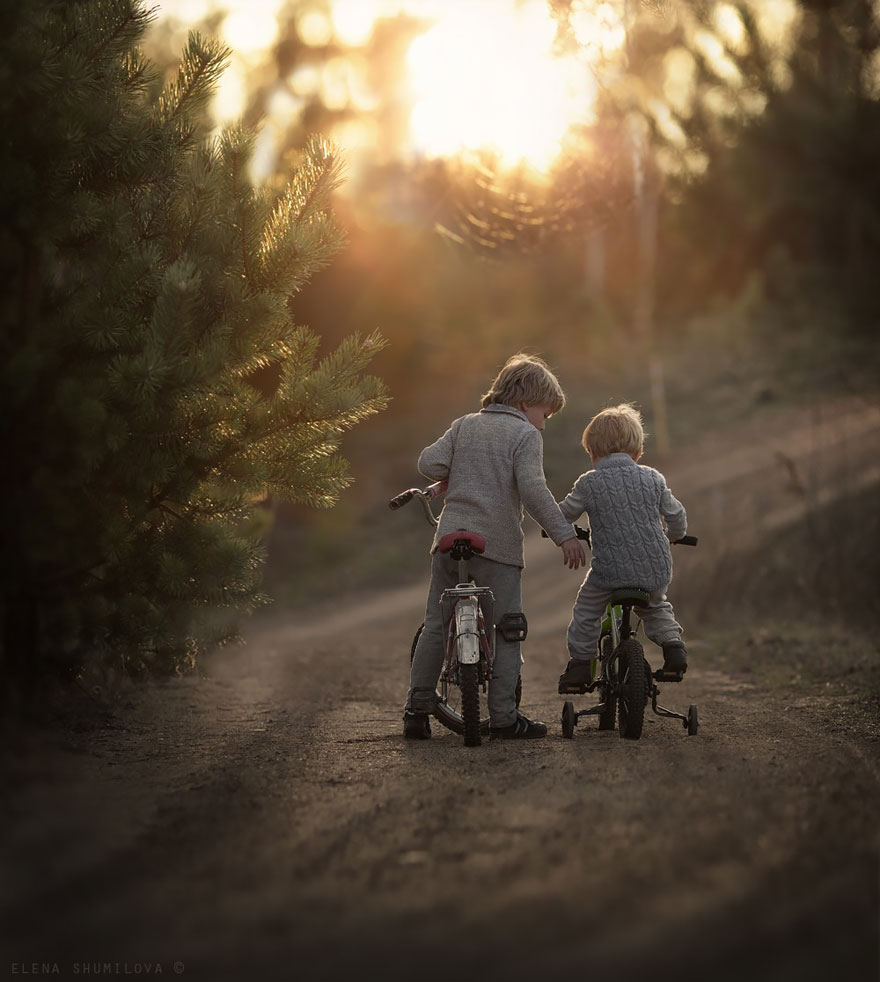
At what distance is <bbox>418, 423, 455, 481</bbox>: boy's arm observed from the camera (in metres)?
6.09

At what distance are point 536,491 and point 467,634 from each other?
2.59 feet

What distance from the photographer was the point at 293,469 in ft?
18.9

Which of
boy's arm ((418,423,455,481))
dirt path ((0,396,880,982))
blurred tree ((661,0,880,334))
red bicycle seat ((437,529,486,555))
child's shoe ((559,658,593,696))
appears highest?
blurred tree ((661,0,880,334))

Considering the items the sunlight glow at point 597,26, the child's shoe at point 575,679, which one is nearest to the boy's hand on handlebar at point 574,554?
the child's shoe at point 575,679

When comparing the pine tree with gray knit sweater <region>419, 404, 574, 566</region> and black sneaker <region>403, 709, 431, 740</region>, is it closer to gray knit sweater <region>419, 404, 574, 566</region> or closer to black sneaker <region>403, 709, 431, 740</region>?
gray knit sweater <region>419, 404, 574, 566</region>

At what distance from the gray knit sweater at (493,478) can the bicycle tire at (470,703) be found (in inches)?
24.7

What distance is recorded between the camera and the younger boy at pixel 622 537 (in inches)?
236

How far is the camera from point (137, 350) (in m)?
5.17

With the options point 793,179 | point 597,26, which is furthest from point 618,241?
point 597,26

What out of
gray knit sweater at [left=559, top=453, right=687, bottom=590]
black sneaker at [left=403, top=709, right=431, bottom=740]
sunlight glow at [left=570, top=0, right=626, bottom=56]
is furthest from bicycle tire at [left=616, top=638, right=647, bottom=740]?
sunlight glow at [left=570, top=0, right=626, bottom=56]

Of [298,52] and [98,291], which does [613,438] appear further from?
[298,52]

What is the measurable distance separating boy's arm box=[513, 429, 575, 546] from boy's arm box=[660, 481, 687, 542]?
0.50 m

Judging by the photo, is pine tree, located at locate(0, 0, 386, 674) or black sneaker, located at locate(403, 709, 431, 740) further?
black sneaker, located at locate(403, 709, 431, 740)

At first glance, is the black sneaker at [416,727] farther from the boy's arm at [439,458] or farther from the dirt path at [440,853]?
the boy's arm at [439,458]
